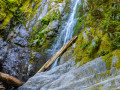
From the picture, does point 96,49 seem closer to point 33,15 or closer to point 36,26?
point 36,26

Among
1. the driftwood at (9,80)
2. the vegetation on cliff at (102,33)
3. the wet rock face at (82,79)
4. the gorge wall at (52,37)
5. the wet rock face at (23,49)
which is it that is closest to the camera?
the wet rock face at (82,79)

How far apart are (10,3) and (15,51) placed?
A: 16.1ft

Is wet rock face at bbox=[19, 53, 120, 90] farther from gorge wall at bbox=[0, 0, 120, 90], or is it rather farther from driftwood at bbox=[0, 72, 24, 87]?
driftwood at bbox=[0, 72, 24, 87]

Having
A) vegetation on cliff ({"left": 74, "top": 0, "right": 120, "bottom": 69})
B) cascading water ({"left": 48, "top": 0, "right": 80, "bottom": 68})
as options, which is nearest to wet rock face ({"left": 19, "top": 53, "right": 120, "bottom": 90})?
vegetation on cliff ({"left": 74, "top": 0, "right": 120, "bottom": 69})

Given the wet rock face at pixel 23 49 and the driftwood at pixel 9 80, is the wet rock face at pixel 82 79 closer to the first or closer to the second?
the driftwood at pixel 9 80

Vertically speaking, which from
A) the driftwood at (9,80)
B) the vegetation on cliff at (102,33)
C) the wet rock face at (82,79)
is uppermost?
the vegetation on cliff at (102,33)

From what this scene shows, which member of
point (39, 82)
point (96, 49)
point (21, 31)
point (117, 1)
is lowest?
point (39, 82)

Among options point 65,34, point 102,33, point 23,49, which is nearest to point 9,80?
point 23,49

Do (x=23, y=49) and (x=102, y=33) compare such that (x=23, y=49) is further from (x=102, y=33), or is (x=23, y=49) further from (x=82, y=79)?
(x=82, y=79)

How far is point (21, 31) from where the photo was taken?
1217 centimetres

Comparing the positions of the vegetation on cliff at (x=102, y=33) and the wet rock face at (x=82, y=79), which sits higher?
the vegetation on cliff at (x=102, y=33)

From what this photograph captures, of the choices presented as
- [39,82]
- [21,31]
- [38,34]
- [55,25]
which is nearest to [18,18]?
[21,31]

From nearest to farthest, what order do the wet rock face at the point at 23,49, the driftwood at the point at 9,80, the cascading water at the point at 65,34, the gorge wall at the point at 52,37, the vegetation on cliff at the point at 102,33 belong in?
the vegetation on cliff at the point at 102,33 → the gorge wall at the point at 52,37 → the driftwood at the point at 9,80 → the cascading water at the point at 65,34 → the wet rock face at the point at 23,49

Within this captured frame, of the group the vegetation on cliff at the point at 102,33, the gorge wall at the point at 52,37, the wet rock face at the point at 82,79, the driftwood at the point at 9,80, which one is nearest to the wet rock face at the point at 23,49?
the gorge wall at the point at 52,37
